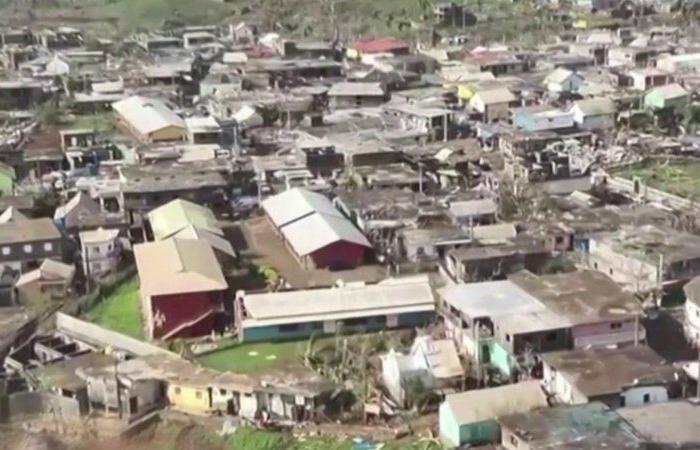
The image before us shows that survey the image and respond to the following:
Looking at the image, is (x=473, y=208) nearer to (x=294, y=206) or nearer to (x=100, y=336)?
(x=294, y=206)

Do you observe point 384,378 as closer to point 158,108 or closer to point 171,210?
point 171,210

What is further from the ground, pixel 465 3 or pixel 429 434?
pixel 465 3

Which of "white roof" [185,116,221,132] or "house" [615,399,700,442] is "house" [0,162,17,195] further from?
"house" [615,399,700,442]

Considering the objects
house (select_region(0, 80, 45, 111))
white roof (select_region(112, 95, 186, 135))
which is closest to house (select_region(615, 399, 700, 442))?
white roof (select_region(112, 95, 186, 135))


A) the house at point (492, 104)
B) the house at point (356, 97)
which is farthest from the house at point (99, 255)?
the house at point (356, 97)

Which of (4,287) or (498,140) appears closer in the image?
(4,287)

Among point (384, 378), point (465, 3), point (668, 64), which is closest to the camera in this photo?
point (384, 378)

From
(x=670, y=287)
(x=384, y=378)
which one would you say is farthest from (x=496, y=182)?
(x=384, y=378)
